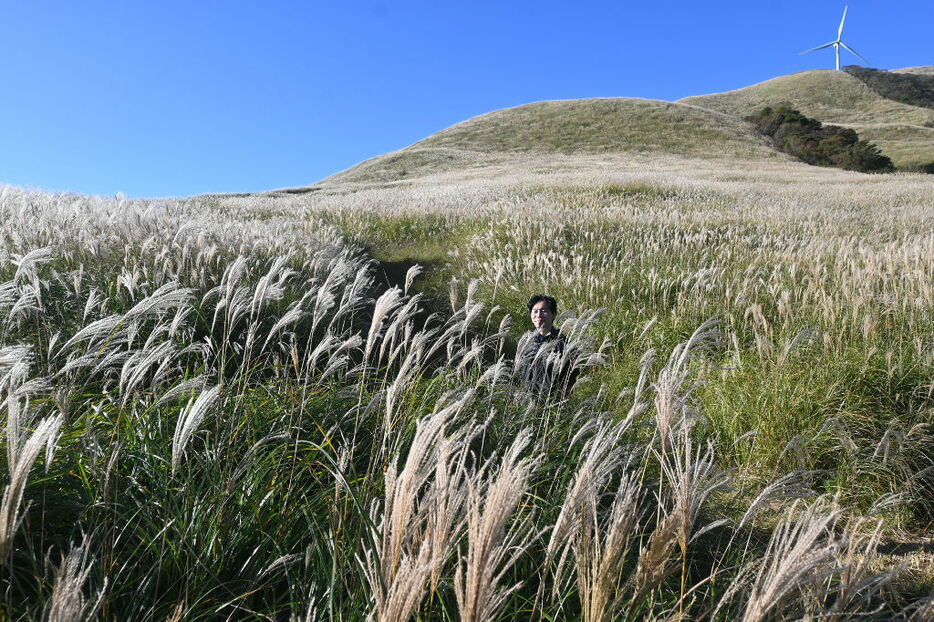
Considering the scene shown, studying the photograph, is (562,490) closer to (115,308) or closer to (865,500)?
(865,500)

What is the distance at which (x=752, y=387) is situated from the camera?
11.9ft

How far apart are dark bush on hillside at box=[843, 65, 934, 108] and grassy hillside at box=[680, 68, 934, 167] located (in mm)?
3876

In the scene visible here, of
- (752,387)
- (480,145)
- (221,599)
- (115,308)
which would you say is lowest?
(752,387)

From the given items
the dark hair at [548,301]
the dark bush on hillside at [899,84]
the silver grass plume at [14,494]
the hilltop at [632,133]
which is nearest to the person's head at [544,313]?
the dark hair at [548,301]

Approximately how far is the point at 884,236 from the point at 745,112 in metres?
65.9

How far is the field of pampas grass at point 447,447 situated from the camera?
1.15 m

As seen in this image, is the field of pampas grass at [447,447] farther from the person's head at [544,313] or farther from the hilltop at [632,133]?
the hilltop at [632,133]

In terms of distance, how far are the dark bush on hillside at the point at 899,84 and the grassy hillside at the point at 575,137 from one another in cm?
3852

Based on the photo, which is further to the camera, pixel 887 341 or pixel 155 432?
pixel 887 341

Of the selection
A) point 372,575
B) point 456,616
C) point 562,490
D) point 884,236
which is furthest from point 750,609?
point 884,236

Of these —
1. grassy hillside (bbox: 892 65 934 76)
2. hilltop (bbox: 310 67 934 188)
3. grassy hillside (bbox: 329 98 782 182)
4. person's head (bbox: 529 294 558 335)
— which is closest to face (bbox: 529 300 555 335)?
person's head (bbox: 529 294 558 335)

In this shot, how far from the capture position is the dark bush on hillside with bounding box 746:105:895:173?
39.5 meters

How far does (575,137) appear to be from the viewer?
164 feet

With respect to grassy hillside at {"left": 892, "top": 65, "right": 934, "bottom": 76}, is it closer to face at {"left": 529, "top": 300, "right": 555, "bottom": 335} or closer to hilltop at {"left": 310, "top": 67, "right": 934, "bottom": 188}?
hilltop at {"left": 310, "top": 67, "right": 934, "bottom": 188}
